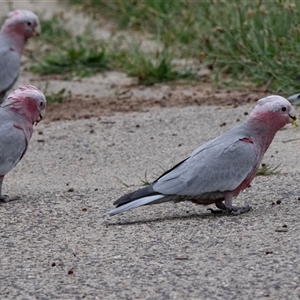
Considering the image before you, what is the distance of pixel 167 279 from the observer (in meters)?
4.20

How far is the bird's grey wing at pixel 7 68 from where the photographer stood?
832 cm

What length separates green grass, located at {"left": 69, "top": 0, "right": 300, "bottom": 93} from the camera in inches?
320

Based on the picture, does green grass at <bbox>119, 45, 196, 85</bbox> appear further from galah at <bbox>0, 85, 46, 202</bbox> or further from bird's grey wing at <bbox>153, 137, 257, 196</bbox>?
bird's grey wing at <bbox>153, 137, 257, 196</bbox>

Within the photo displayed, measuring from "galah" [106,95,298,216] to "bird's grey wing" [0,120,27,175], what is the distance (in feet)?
3.26

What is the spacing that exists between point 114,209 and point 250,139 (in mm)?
866

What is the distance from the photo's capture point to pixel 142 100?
881 cm

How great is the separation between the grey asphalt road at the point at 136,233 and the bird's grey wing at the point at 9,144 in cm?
26

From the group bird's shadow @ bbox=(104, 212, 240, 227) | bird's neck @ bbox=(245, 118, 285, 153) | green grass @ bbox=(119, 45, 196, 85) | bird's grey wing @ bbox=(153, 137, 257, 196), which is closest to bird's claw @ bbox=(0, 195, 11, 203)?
bird's shadow @ bbox=(104, 212, 240, 227)

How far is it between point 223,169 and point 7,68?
365 centimetres

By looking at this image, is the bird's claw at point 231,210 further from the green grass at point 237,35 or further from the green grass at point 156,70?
the green grass at point 156,70

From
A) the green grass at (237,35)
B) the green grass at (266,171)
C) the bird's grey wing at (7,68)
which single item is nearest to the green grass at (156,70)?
the green grass at (237,35)

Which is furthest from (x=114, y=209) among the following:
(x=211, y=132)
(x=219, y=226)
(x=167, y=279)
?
(x=211, y=132)

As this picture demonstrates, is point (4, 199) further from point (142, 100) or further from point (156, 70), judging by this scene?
point (156, 70)

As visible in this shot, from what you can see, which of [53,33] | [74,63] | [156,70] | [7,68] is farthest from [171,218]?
[53,33]
